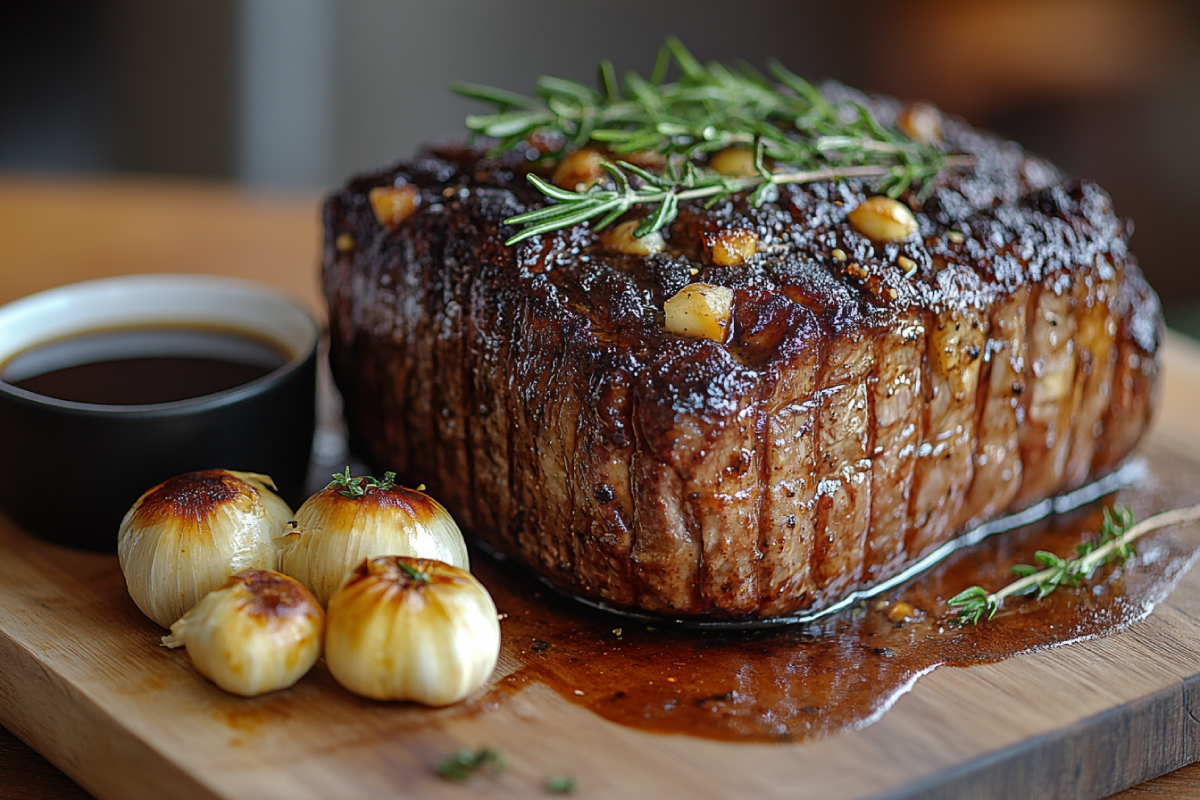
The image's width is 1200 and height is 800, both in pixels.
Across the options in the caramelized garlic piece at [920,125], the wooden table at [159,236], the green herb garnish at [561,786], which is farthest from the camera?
the wooden table at [159,236]

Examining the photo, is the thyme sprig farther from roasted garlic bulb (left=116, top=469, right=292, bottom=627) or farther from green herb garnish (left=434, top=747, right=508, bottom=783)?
green herb garnish (left=434, top=747, right=508, bottom=783)

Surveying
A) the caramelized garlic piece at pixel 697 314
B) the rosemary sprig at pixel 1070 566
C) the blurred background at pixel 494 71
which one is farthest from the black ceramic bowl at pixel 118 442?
the blurred background at pixel 494 71

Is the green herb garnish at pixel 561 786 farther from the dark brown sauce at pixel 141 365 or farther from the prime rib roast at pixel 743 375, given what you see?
the dark brown sauce at pixel 141 365

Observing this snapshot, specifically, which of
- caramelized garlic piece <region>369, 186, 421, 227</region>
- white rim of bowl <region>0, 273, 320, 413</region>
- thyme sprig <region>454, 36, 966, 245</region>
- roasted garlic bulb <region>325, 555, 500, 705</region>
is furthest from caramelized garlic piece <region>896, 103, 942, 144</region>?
roasted garlic bulb <region>325, 555, 500, 705</region>

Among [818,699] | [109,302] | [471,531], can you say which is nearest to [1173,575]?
[818,699]

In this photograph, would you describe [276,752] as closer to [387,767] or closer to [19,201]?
[387,767]
